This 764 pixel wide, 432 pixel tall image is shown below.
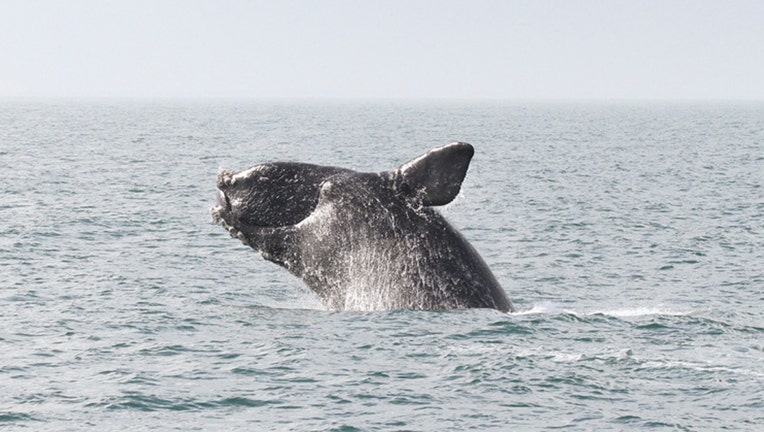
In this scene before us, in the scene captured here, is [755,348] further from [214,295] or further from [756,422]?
[214,295]

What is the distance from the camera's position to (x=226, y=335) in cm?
2309

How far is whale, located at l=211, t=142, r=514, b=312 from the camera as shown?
19.4 m

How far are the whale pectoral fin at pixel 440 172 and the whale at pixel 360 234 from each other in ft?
0.11

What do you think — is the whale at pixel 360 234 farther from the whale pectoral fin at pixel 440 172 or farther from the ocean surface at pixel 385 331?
the ocean surface at pixel 385 331

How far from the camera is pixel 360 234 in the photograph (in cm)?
1956

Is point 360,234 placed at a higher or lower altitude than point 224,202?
lower

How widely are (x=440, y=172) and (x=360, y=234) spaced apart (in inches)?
69.8

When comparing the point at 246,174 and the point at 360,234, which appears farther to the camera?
the point at 246,174

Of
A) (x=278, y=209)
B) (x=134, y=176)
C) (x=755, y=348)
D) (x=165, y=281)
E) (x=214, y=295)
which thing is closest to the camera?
(x=278, y=209)

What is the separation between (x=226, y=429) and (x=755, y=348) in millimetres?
10101

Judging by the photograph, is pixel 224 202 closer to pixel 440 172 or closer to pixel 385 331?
pixel 385 331

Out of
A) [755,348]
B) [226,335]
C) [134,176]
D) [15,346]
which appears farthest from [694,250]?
[134,176]

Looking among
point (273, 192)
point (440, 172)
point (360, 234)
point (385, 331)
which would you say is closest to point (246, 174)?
point (273, 192)

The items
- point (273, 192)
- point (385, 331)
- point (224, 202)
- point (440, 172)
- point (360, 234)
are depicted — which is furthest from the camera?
point (385, 331)
